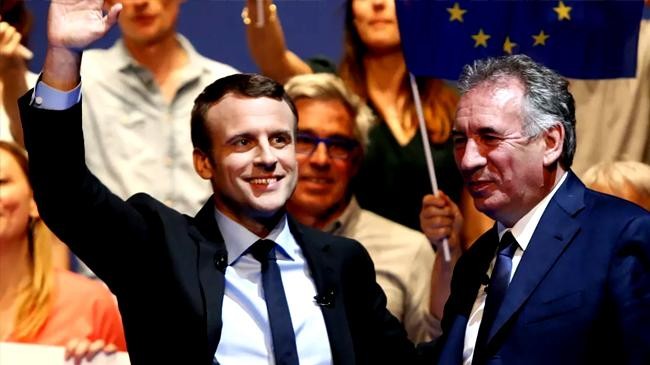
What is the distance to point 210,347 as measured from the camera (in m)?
2.68

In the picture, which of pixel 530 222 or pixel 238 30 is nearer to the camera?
pixel 530 222

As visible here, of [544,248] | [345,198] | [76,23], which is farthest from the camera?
[345,198]

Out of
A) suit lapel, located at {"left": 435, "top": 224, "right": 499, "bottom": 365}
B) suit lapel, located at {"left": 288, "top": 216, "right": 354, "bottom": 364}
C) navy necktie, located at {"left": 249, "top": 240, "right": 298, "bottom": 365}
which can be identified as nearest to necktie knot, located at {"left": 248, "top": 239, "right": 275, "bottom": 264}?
navy necktie, located at {"left": 249, "top": 240, "right": 298, "bottom": 365}

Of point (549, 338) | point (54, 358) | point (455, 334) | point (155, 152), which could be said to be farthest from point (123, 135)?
point (549, 338)

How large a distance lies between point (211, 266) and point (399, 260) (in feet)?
4.83

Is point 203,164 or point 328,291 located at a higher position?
point 203,164

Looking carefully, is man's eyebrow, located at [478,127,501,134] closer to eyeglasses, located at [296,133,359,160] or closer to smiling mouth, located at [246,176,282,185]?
smiling mouth, located at [246,176,282,185]

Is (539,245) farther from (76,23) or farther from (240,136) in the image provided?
(76,23)

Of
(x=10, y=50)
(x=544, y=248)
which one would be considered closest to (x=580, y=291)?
(x=544, y=248)

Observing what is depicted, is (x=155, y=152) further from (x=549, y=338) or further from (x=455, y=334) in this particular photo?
(x=549, y=338)

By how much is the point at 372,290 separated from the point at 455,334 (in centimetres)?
32

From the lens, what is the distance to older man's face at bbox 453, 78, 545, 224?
2689 mm

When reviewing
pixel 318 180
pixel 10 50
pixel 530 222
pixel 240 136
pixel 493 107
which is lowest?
pixel 318 180

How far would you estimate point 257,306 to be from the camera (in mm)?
2773
